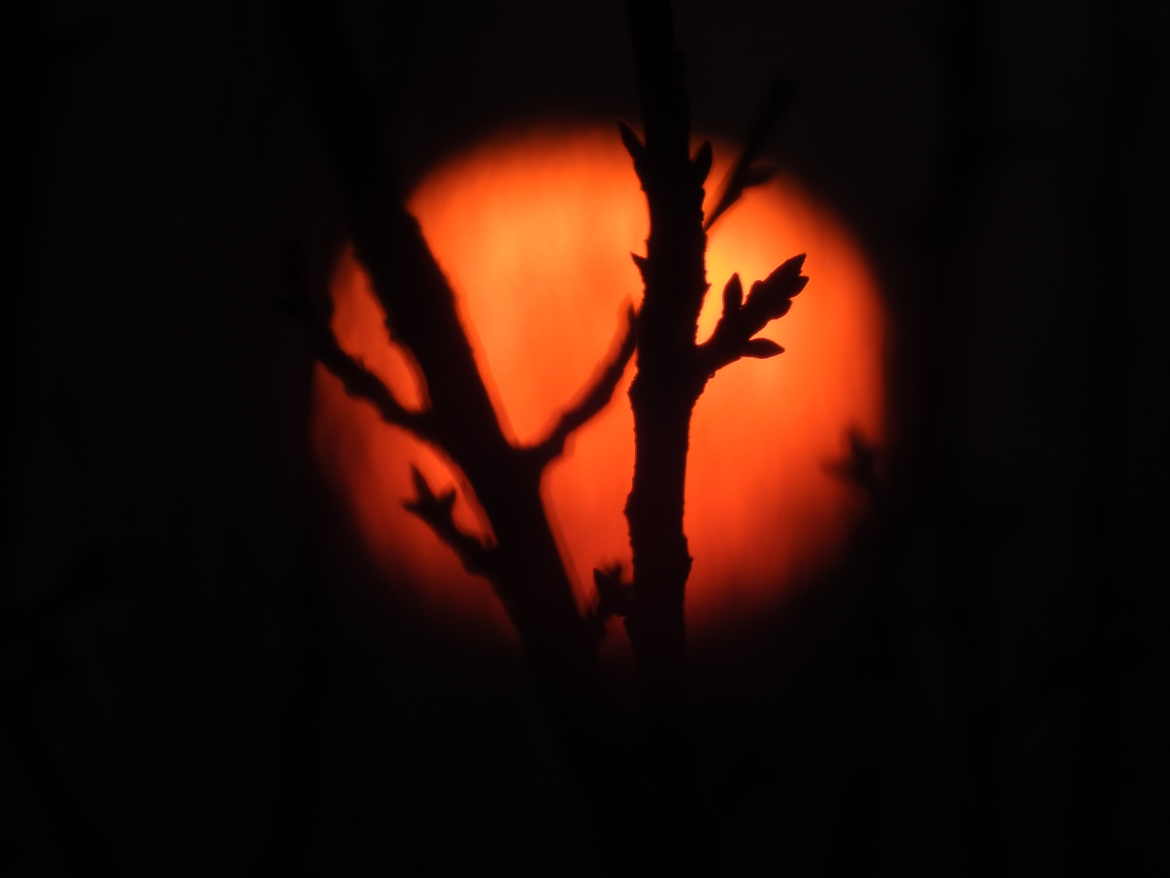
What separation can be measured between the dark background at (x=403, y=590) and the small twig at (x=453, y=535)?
21.4 inches

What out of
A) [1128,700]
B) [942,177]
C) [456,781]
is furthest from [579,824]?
[942,177]

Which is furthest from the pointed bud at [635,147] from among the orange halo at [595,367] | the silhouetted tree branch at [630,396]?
the orange halo at [595,367]

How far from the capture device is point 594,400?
133 cm

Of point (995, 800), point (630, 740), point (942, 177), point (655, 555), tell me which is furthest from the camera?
point (995, 800)

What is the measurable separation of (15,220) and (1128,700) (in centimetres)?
242

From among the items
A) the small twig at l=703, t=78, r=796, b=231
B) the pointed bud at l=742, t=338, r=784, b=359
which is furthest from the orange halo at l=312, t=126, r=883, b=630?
the pointed bud at l=742, t=338, r=784, b=359

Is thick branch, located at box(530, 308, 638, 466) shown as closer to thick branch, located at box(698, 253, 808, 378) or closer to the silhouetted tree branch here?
the silhouetted tree branch

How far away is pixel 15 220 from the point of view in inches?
67.0

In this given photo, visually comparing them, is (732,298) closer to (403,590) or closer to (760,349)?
(760,349)

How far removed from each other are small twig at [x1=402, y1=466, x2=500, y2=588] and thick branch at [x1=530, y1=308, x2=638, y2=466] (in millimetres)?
145

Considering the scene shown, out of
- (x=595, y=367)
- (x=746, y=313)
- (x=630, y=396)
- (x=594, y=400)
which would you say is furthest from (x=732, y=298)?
(x=595, y=367)

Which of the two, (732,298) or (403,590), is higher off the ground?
(732,298)

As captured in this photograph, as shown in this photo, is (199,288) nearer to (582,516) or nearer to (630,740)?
(582,516)

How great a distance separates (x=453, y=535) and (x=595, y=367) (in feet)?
1.59
